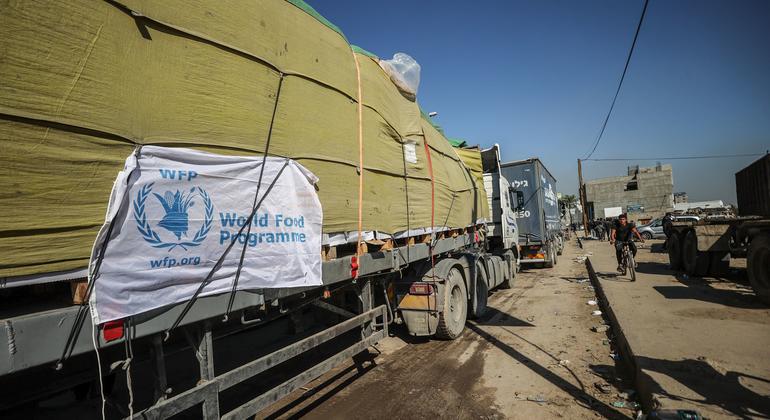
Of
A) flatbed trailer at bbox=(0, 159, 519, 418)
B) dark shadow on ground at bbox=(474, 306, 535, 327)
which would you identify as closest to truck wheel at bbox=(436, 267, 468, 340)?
flatbed trailer at bbox=(0, 159, 519, 418)

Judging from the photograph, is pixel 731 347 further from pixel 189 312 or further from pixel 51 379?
pixel 51 379

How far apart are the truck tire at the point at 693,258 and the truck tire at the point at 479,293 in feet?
18.9

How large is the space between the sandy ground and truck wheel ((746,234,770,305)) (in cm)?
23

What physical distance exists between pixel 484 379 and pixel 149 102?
4270 millimetres

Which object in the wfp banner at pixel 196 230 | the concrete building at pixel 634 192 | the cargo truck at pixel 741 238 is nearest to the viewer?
the wfp banner at pixel 196 230

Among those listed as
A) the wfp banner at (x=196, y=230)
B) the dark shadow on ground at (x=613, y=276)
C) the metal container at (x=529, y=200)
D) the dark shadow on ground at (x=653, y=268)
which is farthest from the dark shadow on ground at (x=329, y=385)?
the dark shadow on ground at (x=653, y=268)

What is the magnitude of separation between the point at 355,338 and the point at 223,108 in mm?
4602

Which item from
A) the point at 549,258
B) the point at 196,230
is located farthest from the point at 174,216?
the point at 549,258

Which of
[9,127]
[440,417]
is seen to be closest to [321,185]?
[9,127]

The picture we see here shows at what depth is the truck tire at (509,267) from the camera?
10.9 metres

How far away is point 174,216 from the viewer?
230 centimetres

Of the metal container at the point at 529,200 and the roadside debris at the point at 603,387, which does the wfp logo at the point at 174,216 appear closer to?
the roadside debris at the point at 603,387

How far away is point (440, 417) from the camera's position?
377cm

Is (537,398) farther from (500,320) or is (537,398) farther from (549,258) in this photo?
(549,258)
